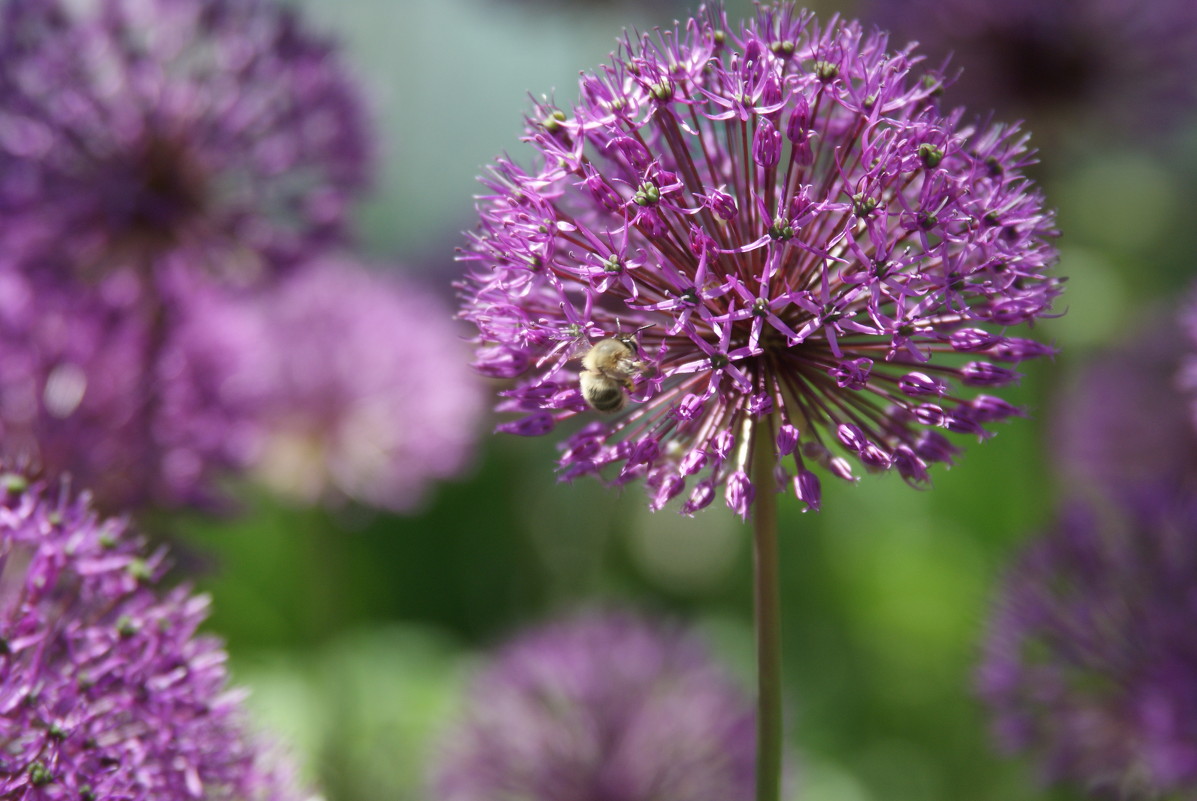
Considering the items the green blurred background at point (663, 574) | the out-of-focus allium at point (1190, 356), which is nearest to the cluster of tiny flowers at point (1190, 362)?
the out-of-focus allium at point (1190, 356)

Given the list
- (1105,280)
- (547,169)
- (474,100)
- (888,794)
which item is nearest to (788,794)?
(888,794)

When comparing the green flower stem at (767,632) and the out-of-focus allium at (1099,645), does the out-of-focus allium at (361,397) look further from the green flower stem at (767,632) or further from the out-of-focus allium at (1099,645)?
the green flower stem at (767,632)

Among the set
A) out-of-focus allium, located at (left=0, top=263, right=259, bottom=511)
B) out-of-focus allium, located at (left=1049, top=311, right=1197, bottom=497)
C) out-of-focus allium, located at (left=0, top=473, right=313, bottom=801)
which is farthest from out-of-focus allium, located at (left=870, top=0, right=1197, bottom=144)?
out-of-focus allium, located at (left=0, top=473, right=313, bottom=801)

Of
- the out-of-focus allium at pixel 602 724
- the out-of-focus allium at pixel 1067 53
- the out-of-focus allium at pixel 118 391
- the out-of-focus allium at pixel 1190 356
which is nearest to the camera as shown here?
the out-of-focus allium at pixel 1190 356

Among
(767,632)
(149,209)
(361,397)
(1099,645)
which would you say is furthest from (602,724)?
(149,209)

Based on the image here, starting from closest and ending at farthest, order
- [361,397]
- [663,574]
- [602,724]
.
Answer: [602,724] → [361,397] → [663,574]

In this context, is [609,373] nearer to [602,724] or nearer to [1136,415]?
[602,724]
